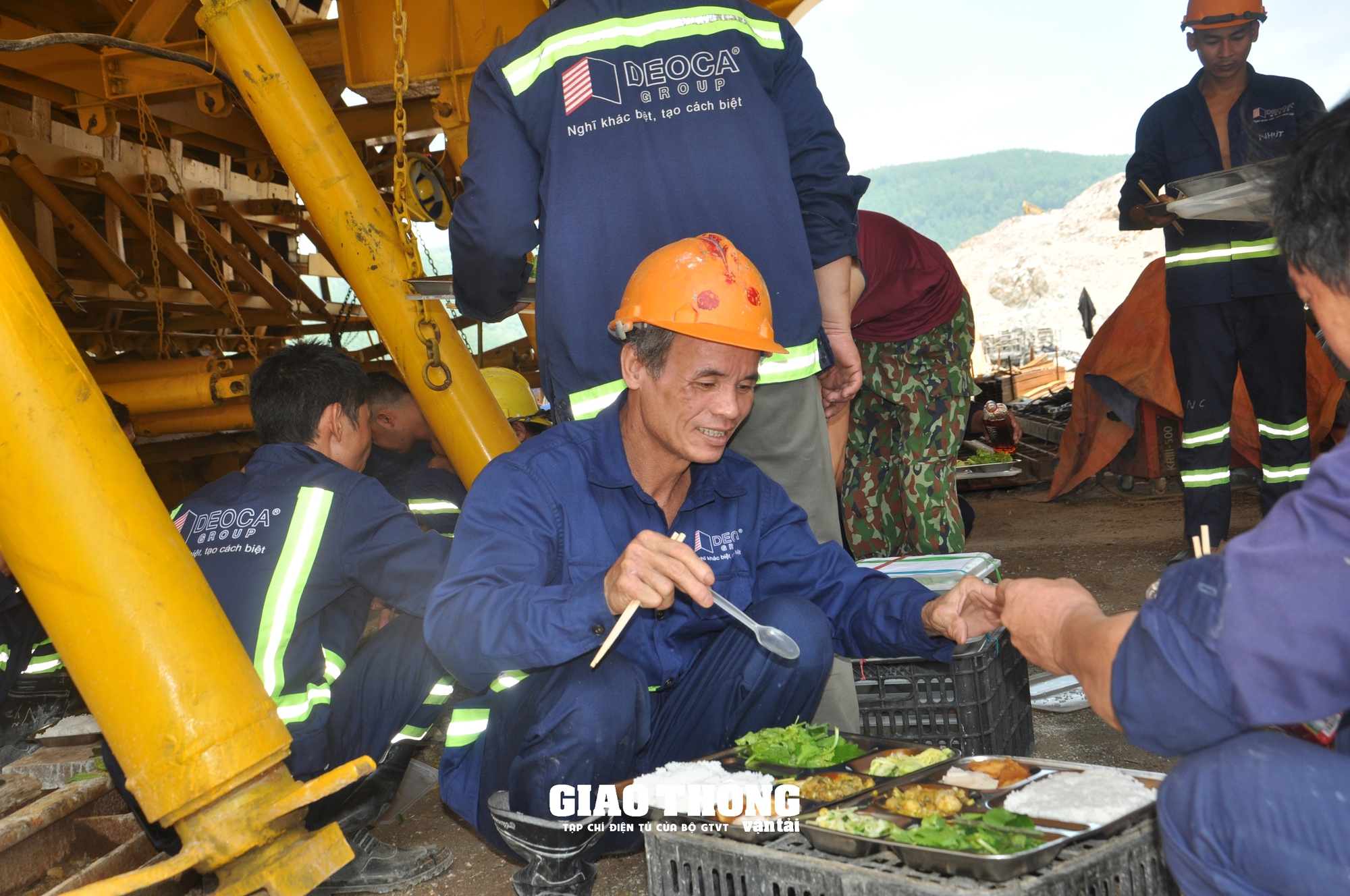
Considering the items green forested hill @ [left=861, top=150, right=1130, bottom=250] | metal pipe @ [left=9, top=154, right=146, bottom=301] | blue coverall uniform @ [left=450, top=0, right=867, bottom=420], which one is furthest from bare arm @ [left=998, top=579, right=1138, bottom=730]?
green forested hill @ [left=861, top=150, right=1130, bottom=250]

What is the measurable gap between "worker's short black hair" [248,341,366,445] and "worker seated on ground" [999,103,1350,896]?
2.17m

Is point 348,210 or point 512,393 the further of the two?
point 512,393

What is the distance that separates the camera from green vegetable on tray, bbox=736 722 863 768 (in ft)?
6.61

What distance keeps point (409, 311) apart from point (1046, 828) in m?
2.76

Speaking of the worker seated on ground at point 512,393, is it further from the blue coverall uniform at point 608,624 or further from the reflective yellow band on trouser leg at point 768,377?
the blue coverall uniform at point 608,624

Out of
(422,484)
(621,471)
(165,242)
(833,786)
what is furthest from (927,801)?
(165,242)

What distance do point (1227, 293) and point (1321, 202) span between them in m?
3.74

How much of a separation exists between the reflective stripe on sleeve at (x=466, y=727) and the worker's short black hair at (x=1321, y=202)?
6.00ft

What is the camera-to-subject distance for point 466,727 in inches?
92.0

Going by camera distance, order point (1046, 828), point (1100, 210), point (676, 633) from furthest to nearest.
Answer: point (1100, 210) < point (676, 633) < point (1046, 828)

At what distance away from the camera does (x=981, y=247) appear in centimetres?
3622

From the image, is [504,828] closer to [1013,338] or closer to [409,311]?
[409,311]

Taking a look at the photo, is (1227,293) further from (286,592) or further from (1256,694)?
(286,592)

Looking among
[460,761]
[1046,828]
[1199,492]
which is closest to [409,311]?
[460,761]
